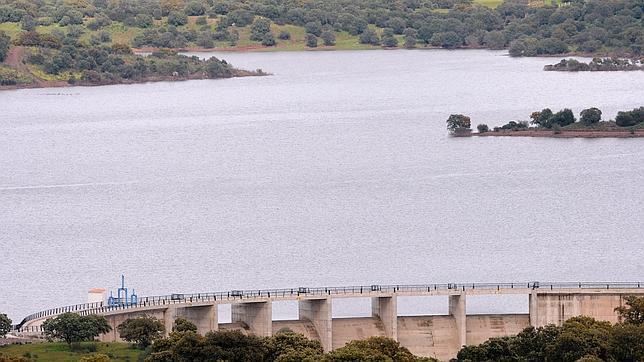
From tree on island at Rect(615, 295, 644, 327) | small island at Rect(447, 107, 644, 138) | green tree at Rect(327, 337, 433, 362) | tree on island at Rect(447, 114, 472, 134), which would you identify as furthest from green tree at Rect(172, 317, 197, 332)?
tree on island at Rect(447, 114, 472, 134)

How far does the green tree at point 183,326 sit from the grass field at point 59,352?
7.76ft

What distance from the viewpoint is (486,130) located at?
7274 inches

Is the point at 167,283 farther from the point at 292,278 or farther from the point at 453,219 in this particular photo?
the point at 453,219

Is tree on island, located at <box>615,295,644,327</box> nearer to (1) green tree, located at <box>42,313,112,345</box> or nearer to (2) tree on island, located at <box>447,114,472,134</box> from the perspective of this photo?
(1) green tree, located at <box>42,313,112,345</box>

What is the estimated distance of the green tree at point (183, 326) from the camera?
8256 centimetres

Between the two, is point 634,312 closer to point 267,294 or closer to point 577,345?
point 577,345

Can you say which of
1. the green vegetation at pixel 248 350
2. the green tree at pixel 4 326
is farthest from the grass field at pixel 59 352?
the green vegetation at pixel 248 350

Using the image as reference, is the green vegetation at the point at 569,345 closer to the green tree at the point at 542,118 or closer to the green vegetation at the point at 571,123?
the green vegetation at the point at 571,123

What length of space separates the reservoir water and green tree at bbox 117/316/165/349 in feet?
54.6

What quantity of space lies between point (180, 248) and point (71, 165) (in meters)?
47.7

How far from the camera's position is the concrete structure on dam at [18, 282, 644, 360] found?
294ft

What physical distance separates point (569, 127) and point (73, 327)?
107 metres

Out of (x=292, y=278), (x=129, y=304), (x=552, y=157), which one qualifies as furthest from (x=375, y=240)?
(x=552, y=157)

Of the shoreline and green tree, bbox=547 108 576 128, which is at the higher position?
green tree, bbox=547 108 576 128
